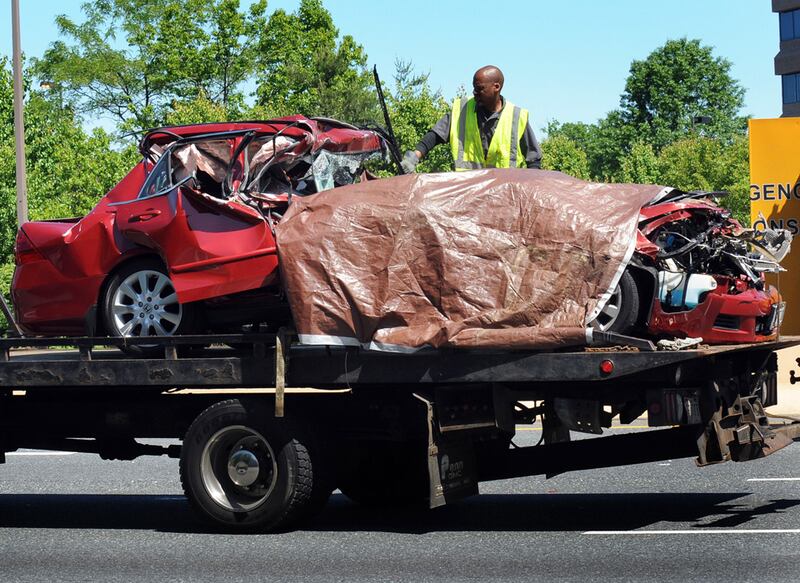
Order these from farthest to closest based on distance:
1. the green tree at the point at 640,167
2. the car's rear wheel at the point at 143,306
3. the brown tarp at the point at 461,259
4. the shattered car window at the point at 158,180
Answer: the green tree at the point at 640,167, the shattered car window at the point at 158,180, the car's rear wheel at the point at 143,306, the brown tarp at the point at 461,259

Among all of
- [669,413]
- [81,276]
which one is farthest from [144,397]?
[669,413]

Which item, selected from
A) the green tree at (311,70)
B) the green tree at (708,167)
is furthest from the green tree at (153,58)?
the green tree at (708,167)

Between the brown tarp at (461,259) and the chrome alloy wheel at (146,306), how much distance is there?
1083 millimetres

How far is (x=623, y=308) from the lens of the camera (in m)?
7.62

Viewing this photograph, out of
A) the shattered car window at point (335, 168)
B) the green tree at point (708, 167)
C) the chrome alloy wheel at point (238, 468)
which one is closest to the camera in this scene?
the chrome alloy wheel at point (238, 468)

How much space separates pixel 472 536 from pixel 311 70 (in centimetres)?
4927

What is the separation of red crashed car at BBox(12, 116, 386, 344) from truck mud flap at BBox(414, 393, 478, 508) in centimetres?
140

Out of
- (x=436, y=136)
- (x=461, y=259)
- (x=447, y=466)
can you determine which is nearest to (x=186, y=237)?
(x=461, y=259)

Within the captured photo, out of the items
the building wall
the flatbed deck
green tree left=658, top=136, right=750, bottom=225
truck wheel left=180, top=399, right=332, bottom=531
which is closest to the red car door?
the flatbed deck

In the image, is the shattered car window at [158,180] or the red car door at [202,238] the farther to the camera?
the shattered car window at [158,180]

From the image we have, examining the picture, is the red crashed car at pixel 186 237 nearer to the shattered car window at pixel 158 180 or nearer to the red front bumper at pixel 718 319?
the shattered car window at pixel 158 180

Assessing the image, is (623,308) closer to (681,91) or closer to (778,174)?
(778,174)

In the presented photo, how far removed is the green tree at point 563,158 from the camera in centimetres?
5622

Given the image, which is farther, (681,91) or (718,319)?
(681,91)
